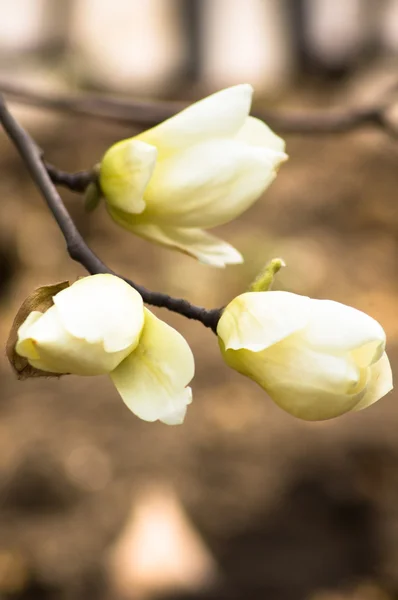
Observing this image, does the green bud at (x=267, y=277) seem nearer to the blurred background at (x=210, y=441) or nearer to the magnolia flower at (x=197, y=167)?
the magnolia flower at (x=197, y=167)

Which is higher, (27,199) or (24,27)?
(24,27)

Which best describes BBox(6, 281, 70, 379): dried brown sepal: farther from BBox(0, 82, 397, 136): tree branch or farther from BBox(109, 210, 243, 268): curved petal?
BBox(0, 82, 397, 136): tree branch

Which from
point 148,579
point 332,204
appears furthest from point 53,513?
point 332,204

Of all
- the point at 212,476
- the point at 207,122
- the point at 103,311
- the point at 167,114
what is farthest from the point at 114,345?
the point at 212,476

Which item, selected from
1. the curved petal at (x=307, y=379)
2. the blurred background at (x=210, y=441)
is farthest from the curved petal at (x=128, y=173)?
the blurred background at (x=210, y=441)

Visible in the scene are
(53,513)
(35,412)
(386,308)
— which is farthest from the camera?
(386,308)

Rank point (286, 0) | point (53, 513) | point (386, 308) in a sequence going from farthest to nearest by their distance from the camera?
point (286, 0) < point (386, 308) < point (53, 513)

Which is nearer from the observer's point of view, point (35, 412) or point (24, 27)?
point (35, 412)

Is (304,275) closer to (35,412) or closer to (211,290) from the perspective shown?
(211,290)
